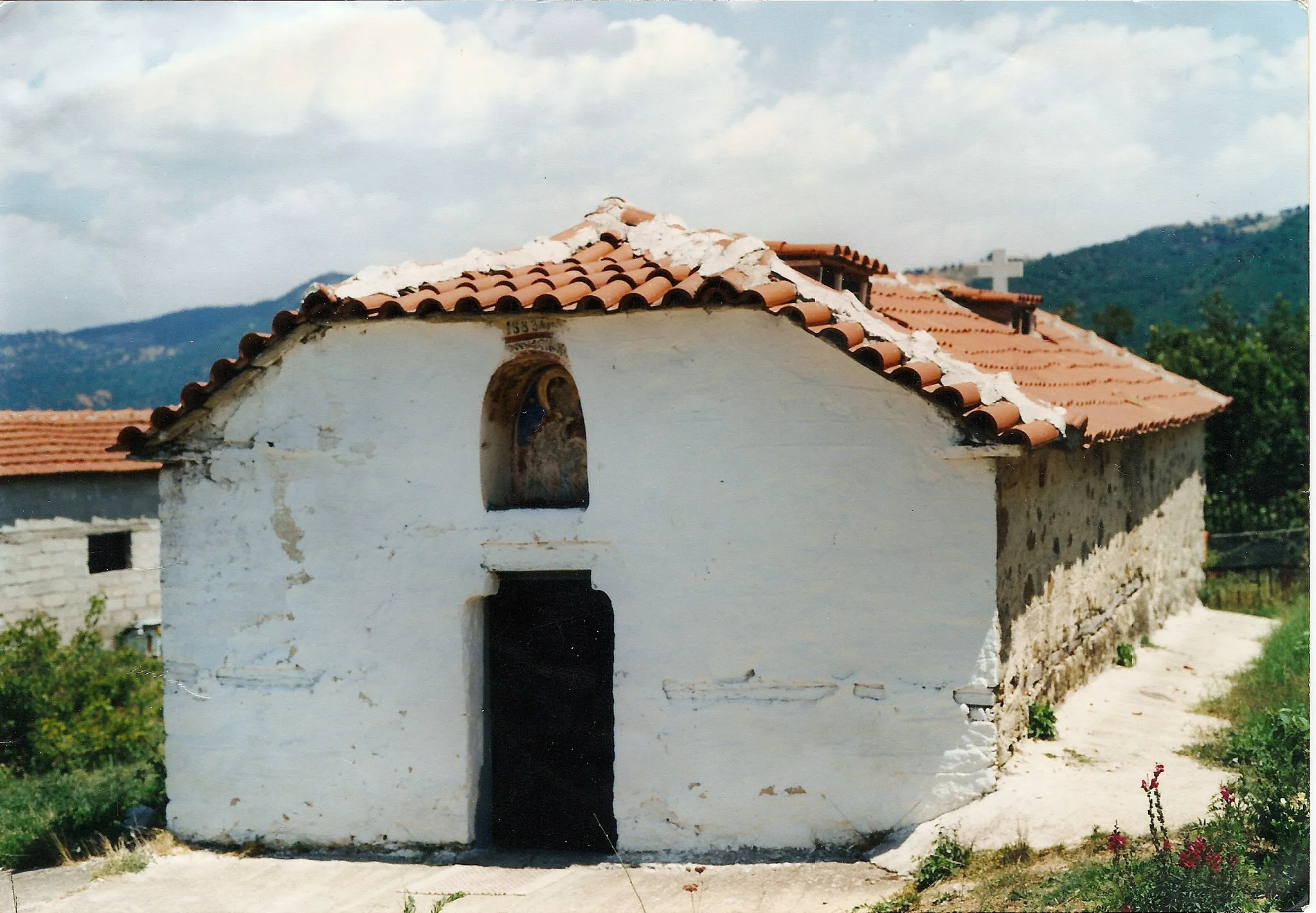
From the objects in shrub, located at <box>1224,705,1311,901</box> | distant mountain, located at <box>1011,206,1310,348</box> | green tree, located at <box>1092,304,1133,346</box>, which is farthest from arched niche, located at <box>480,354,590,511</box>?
green tree, located at <box>1092,304,1133,346</box>

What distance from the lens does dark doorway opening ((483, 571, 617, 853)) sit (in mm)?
7289

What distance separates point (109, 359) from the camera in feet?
78.3

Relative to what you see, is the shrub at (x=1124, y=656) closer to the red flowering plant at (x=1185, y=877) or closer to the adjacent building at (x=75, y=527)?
the red flowering plant at (x=1185, y=877)

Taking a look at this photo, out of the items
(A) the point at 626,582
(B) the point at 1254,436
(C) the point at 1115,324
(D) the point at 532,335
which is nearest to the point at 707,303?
(D) the point at 532,335

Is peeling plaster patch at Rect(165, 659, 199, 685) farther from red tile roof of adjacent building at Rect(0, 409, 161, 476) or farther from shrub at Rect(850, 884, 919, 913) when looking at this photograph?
red tile roof of adjacent building at Rect(0, 409, 161, 476)

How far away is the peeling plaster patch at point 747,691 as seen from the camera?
254 inches

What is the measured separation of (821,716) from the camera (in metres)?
6.44

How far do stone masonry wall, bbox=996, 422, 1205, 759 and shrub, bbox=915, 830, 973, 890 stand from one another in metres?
0.78

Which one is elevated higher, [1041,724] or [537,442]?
[537,442]

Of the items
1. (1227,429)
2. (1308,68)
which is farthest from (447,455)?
(1227,429)

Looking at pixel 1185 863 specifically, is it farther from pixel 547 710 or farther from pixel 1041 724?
pixel 547 710

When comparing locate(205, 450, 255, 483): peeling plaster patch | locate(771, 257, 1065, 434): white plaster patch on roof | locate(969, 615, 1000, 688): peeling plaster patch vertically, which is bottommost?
locate(969, 615, 1000, 688): peeling plaster patch

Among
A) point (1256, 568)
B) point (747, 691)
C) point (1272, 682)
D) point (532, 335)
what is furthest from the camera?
point (1256, 568)

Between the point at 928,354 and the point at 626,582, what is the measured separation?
2.25 meters
